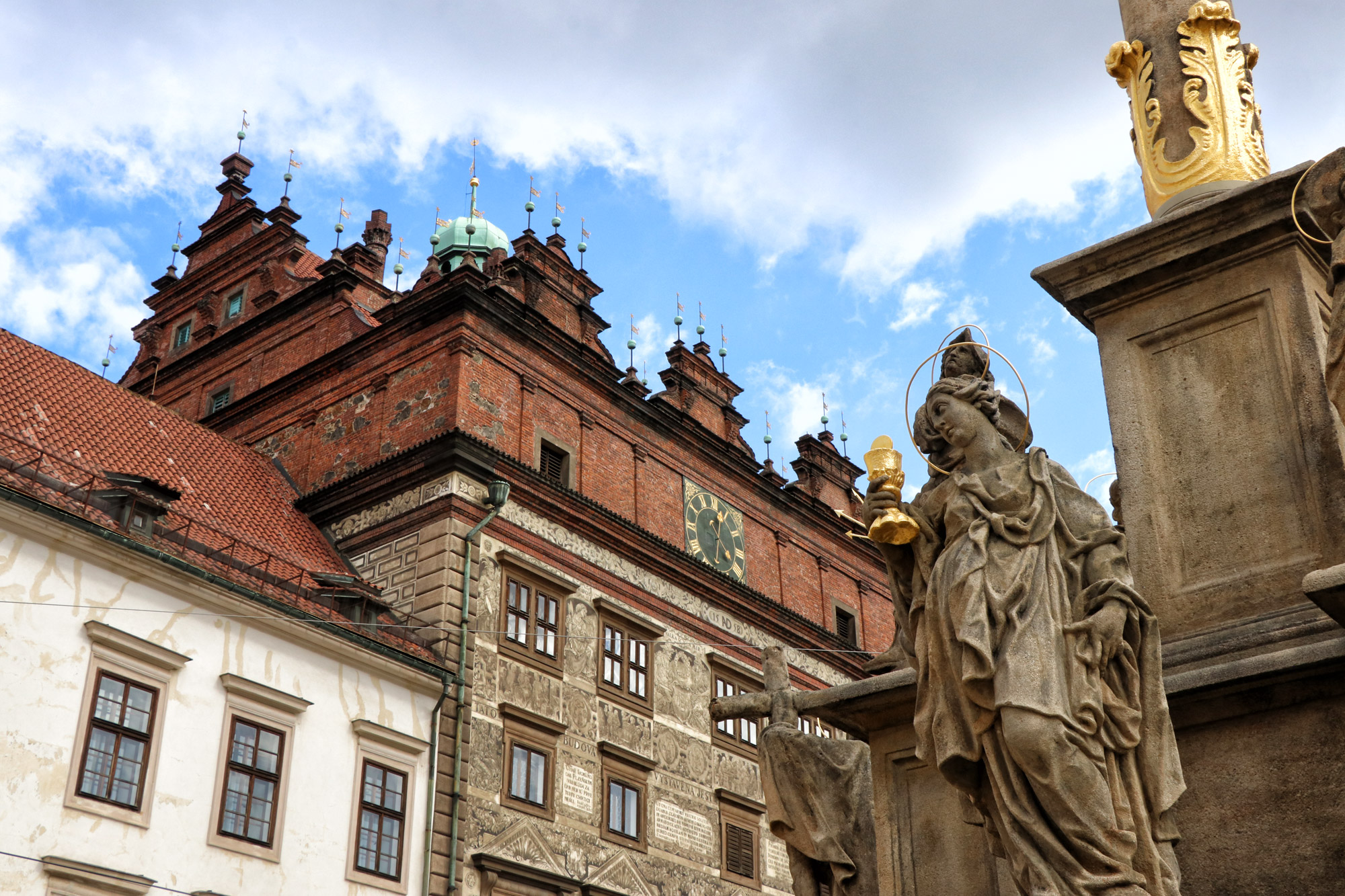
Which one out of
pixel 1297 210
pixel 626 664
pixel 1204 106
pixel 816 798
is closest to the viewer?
pixel 1297 210

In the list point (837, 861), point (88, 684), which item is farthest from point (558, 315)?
point (837, 861)

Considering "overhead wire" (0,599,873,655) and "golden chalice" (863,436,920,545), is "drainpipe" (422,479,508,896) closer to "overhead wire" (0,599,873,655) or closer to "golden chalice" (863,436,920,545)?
"overhead wire" (0,599,873,655)

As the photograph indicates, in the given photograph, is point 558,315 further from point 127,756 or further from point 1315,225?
point 1315,225

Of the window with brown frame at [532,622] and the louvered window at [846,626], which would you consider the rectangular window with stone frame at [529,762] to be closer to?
the window with brown frame at [532,622]

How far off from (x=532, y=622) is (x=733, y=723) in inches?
207

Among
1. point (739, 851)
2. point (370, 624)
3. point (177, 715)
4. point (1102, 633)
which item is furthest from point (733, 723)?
point (1102, 633)

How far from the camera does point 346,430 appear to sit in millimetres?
22062

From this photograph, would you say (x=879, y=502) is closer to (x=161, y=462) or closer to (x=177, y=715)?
(x=177, y=715)

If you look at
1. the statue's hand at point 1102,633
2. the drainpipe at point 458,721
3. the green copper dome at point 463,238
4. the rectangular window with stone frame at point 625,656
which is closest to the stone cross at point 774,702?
the statue's hand at point 1102,633

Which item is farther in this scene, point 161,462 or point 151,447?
point 151,447

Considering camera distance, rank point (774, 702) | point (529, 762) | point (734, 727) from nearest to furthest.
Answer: point (774, 702)
point (529, 762)
point (734, 727)

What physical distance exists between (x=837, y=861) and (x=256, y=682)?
41.2 ft

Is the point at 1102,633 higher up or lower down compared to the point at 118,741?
lower down

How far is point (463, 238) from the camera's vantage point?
37344 mm
